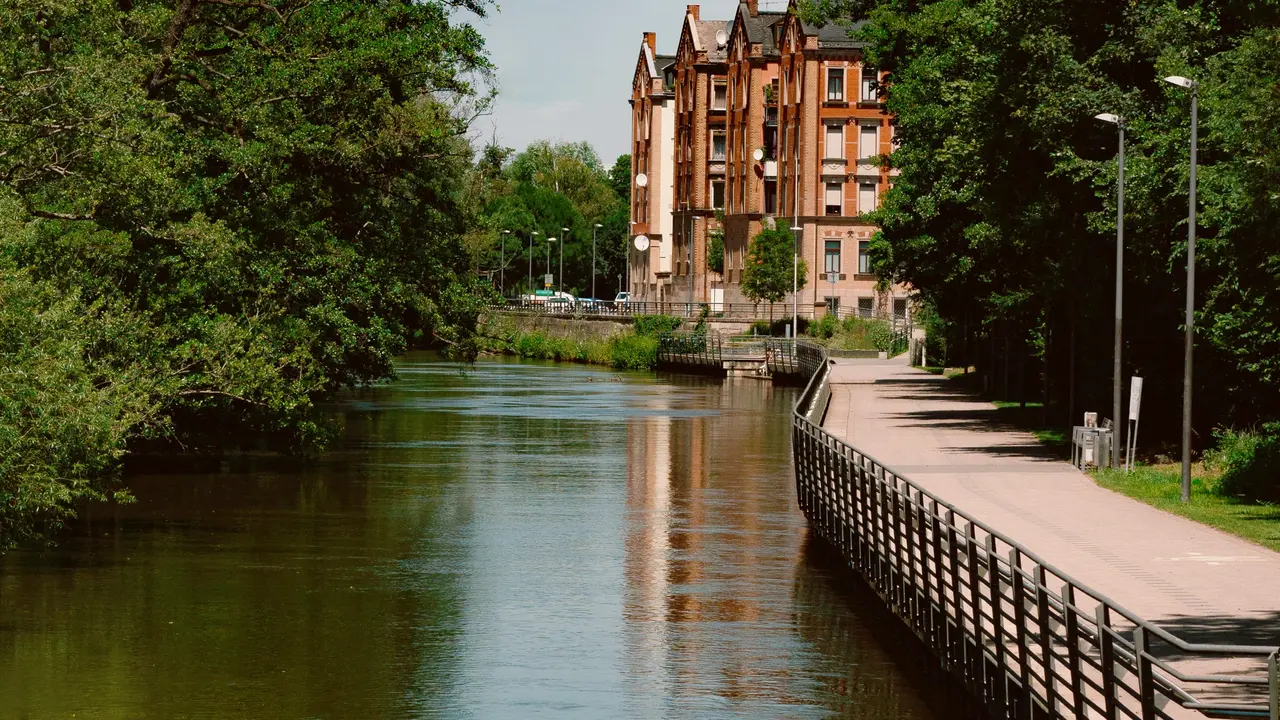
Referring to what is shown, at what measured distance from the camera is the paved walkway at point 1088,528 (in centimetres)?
1642

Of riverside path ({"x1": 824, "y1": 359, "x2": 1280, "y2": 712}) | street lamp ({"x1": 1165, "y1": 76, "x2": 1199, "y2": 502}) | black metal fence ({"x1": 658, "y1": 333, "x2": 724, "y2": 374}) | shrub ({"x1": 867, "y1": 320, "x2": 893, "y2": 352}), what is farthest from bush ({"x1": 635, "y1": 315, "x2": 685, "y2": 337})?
street lamp ({"x1": 1165, "y1": 76, "x2": 1199, "y2": 502})

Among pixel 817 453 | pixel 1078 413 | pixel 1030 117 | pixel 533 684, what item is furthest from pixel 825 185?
pixel 533 684

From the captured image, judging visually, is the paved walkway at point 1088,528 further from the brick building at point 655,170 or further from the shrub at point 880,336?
the brick building at point 655,170

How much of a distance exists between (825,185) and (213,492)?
232ft

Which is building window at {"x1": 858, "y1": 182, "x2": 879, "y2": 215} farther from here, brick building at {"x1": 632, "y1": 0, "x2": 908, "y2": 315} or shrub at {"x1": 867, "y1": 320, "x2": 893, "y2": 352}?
shrub at {"x1": 867, "y1": 320, "x2": 893, "y2": 352}

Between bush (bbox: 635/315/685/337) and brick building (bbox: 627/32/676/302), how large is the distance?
85.3 feet

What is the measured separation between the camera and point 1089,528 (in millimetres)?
22859

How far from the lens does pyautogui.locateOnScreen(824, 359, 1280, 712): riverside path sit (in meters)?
16.3

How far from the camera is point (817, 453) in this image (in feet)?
83.4

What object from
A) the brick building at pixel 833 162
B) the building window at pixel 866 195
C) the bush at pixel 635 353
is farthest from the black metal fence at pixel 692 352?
the building window at pixel 866 195

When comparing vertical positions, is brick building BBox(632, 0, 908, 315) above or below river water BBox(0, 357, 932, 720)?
above

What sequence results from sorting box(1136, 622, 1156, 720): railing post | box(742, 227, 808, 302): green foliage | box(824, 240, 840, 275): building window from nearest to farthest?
box(1136, 622, 1156, 720): railing post → box(742, 227, 808, 302): green foliage → box(824, 240, 840, 275): building window

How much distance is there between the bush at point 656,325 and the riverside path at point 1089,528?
179 ft

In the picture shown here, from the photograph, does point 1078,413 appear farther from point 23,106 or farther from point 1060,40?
point 23,106
